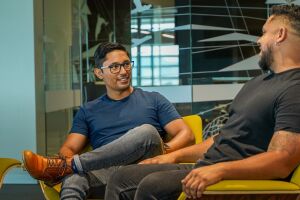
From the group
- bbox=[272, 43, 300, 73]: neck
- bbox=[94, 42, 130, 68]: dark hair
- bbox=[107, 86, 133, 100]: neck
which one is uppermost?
bbox=[94, 42, 130, 68]: dark hair

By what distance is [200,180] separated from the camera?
1708 mm

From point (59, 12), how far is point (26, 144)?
58.5 inches

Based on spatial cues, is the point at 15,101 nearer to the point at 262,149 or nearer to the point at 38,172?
the point at 38,172

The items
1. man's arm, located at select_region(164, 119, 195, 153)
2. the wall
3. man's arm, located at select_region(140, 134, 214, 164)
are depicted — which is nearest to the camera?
man's arm, located at select_region(140, 134, 214, 164)

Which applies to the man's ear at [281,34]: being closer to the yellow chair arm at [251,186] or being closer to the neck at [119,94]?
the yellow chair arm at [251,186]

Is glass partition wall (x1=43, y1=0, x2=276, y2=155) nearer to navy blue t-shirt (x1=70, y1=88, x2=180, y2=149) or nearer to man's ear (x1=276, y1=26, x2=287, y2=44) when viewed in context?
navy blue t-shirt (x1=70, y1=88, x2=180, y2=149)

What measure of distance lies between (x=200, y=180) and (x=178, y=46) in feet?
13.5

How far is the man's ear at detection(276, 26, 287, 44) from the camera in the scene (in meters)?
1.93

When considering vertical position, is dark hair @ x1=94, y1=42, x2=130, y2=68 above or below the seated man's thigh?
above

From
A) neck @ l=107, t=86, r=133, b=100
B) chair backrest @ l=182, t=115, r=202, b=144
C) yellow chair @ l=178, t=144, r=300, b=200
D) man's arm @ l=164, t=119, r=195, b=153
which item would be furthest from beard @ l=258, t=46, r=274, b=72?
neck @ l=107, t=86, r=133, b=100

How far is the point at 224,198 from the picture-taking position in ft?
5.71

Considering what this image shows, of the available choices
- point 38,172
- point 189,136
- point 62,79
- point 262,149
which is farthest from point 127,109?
point 62,79

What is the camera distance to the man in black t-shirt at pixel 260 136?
176 centimetres

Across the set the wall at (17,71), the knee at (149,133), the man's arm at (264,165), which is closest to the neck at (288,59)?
the man's arm at (264,165)
